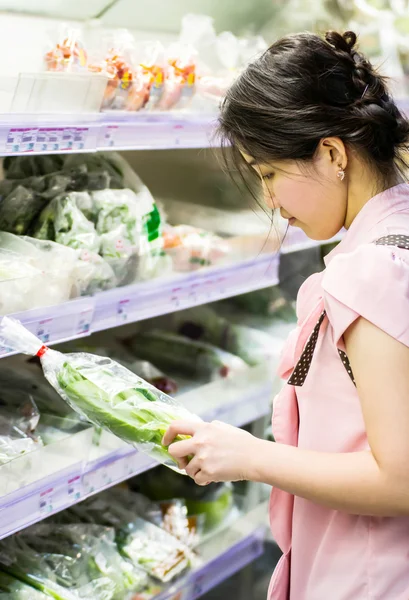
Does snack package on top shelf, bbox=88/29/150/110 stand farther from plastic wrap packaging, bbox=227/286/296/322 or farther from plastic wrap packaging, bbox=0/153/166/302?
plastic wrap packaging, bbox=227/286/296/322

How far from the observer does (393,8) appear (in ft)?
10.8

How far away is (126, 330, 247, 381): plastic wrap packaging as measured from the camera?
254 cm

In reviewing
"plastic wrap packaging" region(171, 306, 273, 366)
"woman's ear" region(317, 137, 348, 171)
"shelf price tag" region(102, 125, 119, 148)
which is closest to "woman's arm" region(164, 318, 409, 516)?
"woman's ear" region(317, 137, 348, 171)

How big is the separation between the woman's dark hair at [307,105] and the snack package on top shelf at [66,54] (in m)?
0.70

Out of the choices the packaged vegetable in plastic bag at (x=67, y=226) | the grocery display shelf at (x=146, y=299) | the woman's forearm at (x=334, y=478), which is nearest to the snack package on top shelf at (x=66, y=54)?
the packaged vegetable in plastic bag at (x=67, y=226)

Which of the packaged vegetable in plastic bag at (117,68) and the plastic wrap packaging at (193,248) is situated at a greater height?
the packaged vegetable in plastic bag at (117,68)

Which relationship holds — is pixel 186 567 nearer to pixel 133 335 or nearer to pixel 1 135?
pixel 133 335

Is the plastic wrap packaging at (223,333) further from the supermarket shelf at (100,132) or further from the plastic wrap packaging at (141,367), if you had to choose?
the supermarket shelf at (100,132)

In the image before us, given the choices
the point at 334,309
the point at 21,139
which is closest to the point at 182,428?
the point at 334,309

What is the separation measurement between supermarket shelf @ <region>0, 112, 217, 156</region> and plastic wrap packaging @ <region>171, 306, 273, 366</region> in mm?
883

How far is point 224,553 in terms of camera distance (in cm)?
230

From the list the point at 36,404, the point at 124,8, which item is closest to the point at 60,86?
the point at 36,404

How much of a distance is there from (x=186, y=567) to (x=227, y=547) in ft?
0.71

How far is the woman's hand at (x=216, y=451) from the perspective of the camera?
117 centimetres
